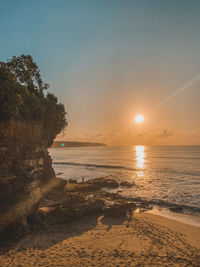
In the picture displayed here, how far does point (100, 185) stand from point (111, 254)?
20.7 meters

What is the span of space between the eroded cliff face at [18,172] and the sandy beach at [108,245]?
6.25ft

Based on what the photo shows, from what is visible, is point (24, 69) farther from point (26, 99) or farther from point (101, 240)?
point (101, 240)

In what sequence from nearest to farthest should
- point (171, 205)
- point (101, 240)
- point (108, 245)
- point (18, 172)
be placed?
point (108, 245), point (101, 240), point (18, 172), point (171, 205)

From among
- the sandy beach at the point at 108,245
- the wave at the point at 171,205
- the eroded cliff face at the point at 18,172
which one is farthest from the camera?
the wave at the point at 171,205

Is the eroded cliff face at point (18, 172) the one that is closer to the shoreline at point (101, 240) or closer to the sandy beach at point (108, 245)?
the shoreline at point (101, 240)

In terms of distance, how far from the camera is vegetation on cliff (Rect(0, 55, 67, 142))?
35.4 feet

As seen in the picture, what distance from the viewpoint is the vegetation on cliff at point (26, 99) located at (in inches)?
425

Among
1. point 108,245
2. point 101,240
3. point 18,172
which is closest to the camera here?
point 108,245

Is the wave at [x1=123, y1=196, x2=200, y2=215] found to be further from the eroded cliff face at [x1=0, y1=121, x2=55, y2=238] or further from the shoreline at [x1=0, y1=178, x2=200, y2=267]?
the eroded cliff face at [x1=0, y1=121, x2=55, y2=238]

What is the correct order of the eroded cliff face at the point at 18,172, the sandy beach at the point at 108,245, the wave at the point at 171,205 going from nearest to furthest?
the sandy beach at the point at 108,245
the eroded cliff face at the point at 18,172
the wave at the point at 171,205

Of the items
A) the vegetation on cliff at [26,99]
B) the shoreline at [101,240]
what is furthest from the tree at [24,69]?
the shoreline at [101,240]

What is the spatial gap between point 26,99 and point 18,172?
19.3 ft

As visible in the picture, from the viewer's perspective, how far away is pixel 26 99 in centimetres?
1361

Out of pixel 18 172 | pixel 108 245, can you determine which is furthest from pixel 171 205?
pixel 18 172
